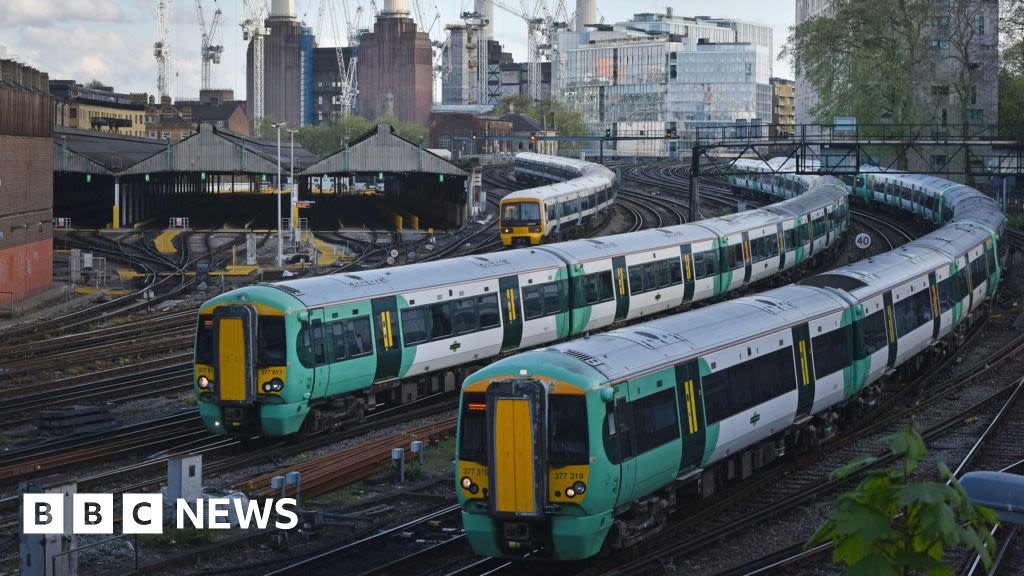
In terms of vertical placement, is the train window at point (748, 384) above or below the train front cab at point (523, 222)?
below

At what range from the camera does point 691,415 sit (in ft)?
56.5

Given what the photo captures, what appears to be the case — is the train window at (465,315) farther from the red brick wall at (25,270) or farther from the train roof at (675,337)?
the red brick wall at (25,270)

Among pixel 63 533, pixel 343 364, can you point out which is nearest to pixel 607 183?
pixel 343 364

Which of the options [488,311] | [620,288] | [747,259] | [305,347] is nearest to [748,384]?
[305,347]

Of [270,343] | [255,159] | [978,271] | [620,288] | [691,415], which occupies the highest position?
[255,159]

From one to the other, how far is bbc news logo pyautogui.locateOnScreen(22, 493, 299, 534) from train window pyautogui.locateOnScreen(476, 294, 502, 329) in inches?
365

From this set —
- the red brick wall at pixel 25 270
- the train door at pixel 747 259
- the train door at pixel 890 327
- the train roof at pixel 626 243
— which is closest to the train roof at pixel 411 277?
the train roof at pixel 626 243

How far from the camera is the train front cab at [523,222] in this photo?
2195 inches

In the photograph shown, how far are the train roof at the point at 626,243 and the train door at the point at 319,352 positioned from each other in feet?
29.0

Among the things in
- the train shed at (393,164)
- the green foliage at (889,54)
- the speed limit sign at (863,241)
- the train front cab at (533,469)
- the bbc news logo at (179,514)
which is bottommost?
the bbc news logo at (179,514)

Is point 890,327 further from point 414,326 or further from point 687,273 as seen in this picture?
point 687,273

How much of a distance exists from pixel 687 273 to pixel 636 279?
3397 mm

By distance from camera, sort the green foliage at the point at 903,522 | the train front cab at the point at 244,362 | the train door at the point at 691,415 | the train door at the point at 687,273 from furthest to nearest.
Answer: the train door at the point at 687,273
the train front cab at the point at 244,362
the train door at the point at 691,415
the green foliage at the point at 903,522

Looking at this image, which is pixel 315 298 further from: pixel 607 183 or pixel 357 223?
pixel 357 223
